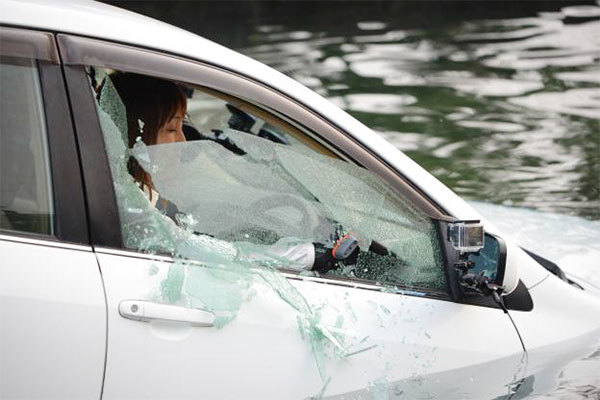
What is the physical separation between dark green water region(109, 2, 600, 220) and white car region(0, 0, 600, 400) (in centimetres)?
336

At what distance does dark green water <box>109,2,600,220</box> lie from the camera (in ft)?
23.6

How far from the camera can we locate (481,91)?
30.7 ft

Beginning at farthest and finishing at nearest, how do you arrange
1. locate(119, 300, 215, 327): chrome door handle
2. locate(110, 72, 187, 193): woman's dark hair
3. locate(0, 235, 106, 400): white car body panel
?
locate(110, 72, 187, 193): woman's dark hair
locate(119, 300, 215, 327): chrome door handle
locate(0, 235, 106, 400): white car body panel

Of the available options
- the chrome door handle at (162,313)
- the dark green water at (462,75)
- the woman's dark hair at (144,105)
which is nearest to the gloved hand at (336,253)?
the chrome door handle at (162,313)

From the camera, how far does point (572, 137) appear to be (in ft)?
26.1

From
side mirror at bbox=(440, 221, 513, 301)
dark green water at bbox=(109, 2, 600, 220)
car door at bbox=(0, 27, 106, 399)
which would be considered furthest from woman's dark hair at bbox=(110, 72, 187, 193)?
dark green water at bbox=(109, 2, 600, 220)

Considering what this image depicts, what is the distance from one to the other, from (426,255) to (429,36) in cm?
921

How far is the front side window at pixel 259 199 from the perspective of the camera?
295cm

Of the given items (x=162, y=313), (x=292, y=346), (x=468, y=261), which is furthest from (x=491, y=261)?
(x=162, y=313)

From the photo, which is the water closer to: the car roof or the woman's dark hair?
the car roof

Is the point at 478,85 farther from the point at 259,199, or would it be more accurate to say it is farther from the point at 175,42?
the point at 175,42

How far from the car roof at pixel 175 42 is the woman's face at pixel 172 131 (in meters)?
0.29

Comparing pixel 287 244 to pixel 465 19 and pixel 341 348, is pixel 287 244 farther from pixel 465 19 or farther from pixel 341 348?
pixel 465 19

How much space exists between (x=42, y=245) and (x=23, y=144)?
264mm
